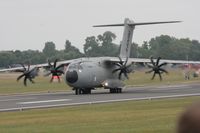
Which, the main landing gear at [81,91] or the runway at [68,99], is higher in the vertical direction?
the main landing gear at [81,91]

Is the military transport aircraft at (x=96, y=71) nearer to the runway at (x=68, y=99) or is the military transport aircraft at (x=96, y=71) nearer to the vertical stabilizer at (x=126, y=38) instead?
the runway at (x=68, y=99)

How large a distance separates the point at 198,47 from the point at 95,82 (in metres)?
153

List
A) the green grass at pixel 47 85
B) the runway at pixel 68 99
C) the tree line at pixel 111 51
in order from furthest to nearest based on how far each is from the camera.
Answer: the tree line at pixel 111 51
the green grass at pixel 47 85
the runway at pixel 68 99

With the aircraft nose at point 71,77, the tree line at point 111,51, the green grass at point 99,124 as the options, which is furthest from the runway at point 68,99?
the tree line at point 111,51

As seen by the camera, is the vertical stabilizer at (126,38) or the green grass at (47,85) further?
the green grass at (47,85)

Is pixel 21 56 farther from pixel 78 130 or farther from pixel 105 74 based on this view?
pixel 78 130

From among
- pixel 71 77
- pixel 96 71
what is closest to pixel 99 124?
pixel 71 77

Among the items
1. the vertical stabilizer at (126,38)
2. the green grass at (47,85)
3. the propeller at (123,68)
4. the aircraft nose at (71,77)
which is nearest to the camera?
the aircraft nose at (71,77)

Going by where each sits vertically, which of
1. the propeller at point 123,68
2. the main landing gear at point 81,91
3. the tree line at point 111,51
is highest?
the tree line at point 111,51

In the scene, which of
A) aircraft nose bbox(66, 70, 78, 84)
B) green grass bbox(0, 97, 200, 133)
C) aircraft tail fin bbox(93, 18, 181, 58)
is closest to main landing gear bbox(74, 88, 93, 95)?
aircraft nose bbox(66, 70, 78, 84)

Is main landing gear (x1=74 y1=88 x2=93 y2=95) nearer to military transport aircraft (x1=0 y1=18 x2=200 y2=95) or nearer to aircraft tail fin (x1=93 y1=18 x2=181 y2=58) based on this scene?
military transport aircraft (x1=0 y1=18 x2=200 y2=95)

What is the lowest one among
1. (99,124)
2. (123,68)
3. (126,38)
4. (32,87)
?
(99,124)

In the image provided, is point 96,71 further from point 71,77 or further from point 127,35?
point 127,35

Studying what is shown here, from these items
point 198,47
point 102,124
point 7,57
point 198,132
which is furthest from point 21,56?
point 198,132
